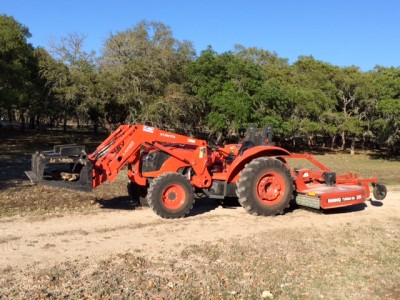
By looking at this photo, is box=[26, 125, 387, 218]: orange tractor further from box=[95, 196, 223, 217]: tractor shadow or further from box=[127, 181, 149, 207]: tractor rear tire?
box=[95, 196, 223, 217]: tractor shadow

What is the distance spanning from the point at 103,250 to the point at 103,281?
1.28m

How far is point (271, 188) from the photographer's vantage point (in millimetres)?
9297

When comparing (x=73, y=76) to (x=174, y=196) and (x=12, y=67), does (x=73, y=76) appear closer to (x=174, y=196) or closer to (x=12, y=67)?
(x=12, y=67)

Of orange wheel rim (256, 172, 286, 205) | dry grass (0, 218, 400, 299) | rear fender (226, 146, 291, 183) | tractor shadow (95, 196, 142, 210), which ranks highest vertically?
rear fender (226, 146, 291, 183)

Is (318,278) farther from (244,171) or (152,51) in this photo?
(152,51)

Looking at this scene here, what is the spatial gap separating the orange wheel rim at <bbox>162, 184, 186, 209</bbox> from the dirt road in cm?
35

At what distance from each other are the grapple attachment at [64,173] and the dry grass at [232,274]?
2.32m

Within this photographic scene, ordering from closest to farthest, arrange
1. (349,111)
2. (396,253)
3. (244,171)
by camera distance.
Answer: (396,253)
(244,171)
(349,111)

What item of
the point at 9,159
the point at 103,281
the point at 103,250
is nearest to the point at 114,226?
the point at 103,250

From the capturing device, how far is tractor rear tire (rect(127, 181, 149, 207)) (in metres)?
9.68

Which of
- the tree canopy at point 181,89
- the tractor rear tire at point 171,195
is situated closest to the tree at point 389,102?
the tree canopy at point 181,89

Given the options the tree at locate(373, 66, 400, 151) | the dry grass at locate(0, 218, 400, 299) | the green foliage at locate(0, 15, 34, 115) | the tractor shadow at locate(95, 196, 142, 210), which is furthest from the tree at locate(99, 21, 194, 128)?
the dry grass at locate(0, 218, 400, 299)

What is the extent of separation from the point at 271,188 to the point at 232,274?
3.84 m

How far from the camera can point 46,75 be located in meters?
30.6
